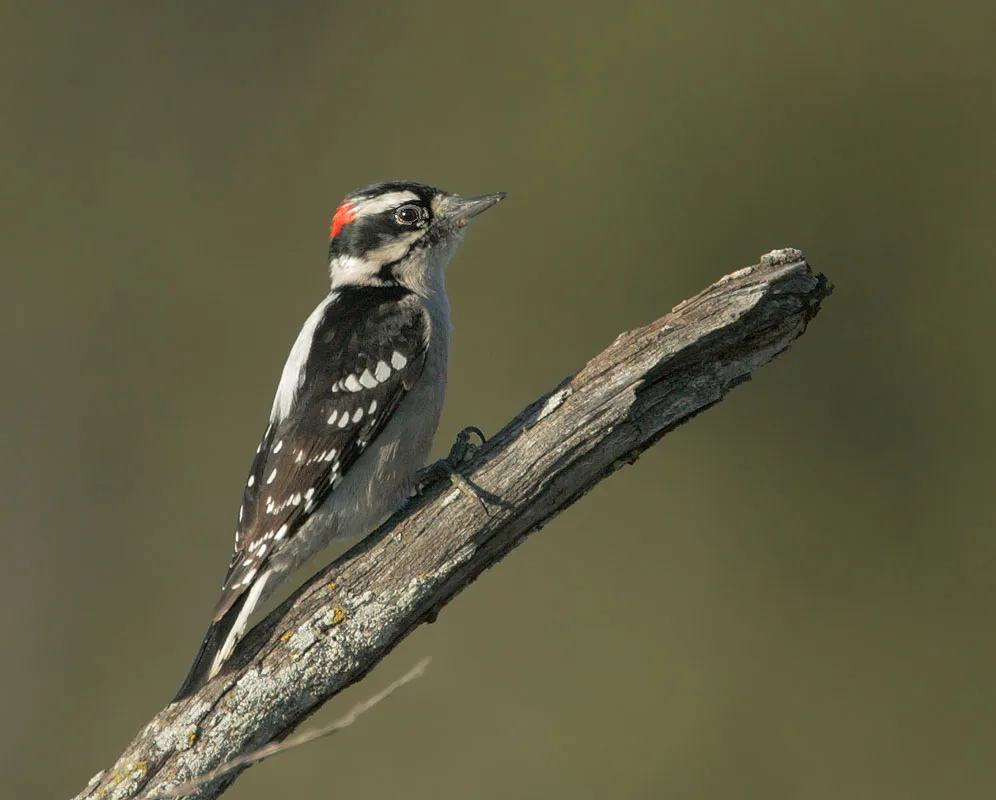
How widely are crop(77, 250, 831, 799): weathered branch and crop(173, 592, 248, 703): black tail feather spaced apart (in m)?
0.08

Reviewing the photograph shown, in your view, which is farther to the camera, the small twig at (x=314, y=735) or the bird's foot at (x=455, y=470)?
the bird's foot at (x=455, y=470)

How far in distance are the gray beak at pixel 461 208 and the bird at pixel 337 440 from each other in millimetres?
378

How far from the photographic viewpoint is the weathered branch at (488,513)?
3070 millimetres

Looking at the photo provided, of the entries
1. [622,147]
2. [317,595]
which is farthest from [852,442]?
[317,595]

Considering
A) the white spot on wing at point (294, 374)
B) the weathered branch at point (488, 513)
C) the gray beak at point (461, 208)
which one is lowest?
the weathered branch at point (488, 513)

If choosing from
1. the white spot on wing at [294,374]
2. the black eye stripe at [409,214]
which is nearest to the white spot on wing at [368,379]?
the white spot on wing at [294,374]

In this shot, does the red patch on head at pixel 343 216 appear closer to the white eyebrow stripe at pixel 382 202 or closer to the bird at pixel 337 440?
the white eyebrow stripe at pixel 382 202

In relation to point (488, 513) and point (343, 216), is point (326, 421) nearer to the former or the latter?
point (488, 513)

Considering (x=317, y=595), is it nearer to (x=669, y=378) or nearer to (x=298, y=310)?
(x=669, y=378)

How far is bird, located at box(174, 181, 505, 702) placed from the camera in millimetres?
3430

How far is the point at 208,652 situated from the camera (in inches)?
128

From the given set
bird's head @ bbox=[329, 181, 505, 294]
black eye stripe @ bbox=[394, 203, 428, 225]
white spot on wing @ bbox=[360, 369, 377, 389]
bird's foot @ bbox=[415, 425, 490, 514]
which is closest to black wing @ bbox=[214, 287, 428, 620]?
white spot on wing @ bbox=[360, 369, 377, 389]

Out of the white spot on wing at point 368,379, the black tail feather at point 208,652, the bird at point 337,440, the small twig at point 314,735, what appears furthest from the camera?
the white spot on wing at point 368,379

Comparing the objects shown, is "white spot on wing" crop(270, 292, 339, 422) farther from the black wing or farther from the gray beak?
the gray beak
